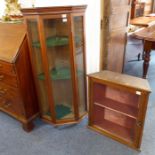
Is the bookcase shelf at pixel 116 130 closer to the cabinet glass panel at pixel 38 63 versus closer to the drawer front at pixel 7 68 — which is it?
the cabinet glass panel at pixel 38 63

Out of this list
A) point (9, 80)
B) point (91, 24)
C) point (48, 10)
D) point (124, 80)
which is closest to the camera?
point (48, 10)

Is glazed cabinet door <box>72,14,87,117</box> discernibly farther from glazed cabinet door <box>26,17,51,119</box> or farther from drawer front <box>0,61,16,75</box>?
drawer front <box>0,61,16,75</box>

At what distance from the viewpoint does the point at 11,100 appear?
186cm

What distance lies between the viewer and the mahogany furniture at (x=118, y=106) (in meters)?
1.55

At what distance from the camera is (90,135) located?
1844 millimetres

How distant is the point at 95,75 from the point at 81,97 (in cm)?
35

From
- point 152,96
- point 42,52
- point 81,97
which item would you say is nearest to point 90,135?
point 81,97

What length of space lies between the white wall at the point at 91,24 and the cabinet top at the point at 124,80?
30 centimetres

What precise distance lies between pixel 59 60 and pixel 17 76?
43cm

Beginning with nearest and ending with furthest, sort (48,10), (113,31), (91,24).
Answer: (48,10), (91,24), (113,31)

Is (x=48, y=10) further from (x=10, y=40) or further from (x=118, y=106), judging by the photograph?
(x=118, y=106)

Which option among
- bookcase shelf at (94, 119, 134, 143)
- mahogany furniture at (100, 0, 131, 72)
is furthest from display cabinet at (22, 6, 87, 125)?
mahogany furniture at (100, 0, 131, 72)

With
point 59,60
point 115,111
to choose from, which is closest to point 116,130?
point 115,111

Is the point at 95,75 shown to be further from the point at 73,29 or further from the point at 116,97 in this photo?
the point at 73,29
